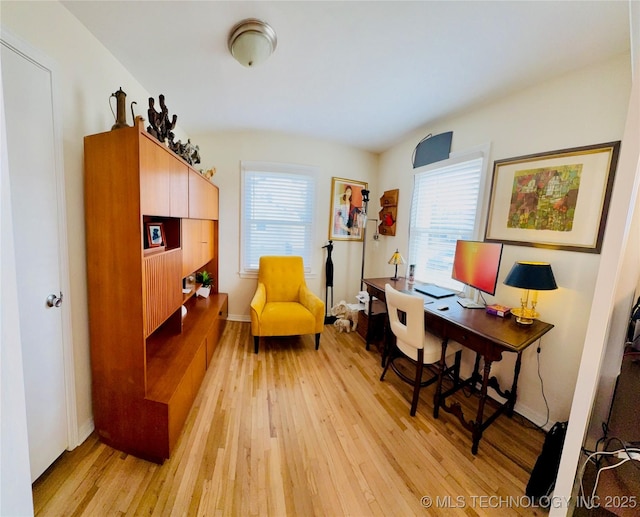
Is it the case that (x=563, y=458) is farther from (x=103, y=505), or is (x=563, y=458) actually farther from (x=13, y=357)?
(x=103, y=505)

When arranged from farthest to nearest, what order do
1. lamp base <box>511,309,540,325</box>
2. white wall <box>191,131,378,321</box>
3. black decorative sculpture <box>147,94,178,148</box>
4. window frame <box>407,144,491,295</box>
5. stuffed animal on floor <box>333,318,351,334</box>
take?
stuffed animal on floor <box>333,318,351,334</box>
white wall <box>191,131,378,321</box>
window frame <box>407,144,491,295</box>
lamp base <box>511,309,540,325</box>
black decorative sculpture <box>147,94,178,148</box>

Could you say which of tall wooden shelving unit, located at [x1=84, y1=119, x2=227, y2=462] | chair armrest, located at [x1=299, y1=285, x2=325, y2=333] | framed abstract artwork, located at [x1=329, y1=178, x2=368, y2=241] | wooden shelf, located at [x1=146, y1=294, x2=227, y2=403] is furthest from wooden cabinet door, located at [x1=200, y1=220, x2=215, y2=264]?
framed abstract artwork, located at [x1=329, y1=178, x2=368, y2=241]

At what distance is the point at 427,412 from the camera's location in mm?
1787

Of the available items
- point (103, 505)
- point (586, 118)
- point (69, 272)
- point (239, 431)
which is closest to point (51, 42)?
point (69, 272)

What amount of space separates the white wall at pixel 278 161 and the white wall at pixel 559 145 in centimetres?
167

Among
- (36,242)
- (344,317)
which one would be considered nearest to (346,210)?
(344,317)

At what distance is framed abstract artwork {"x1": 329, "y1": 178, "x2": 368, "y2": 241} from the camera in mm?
3295

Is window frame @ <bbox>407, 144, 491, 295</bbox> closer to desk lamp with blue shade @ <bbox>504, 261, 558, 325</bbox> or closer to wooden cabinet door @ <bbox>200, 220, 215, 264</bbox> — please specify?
desk lamp with blue shade @ <bbox>504, 261, 558, 325</bbox>

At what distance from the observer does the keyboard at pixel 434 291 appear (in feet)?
7.11

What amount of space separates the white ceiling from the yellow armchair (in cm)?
179

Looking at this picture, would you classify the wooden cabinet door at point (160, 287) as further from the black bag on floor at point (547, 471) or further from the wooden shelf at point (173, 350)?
the black bag on floor at point (547, 471)

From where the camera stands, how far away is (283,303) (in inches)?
113

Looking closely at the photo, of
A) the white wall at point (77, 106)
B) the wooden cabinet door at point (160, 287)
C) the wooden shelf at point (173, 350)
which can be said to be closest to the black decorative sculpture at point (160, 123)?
the white wall at point (77, 106)

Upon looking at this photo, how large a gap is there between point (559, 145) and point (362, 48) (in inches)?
58.8
